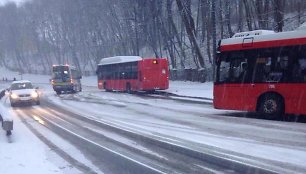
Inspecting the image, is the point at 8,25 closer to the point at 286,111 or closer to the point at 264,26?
the point at 264,26

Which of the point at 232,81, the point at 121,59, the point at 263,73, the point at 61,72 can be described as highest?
the point at 121,59

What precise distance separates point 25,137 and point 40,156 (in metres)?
3.88

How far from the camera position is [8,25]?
363 feet

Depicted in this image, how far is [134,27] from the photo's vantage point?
193 feet

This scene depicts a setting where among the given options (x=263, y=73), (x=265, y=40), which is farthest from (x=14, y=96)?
(x=265, y=40)

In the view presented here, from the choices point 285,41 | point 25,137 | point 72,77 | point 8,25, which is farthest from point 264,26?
point 8,25

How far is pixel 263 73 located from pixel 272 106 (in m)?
1.26

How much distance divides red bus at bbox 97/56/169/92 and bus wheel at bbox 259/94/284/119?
2150cm

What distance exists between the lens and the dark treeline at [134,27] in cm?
4384

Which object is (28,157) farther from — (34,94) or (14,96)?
(34,94)

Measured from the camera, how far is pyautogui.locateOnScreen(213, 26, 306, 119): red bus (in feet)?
51.2

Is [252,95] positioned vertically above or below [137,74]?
below

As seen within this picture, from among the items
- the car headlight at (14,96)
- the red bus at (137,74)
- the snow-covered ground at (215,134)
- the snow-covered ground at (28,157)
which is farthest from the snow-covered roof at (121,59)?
the snow-covered ground at (28,157)

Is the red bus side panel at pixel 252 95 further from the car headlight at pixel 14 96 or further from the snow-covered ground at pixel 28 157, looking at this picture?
the car headlight at pixel 14 96
